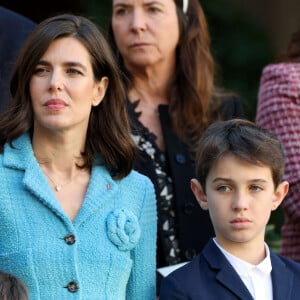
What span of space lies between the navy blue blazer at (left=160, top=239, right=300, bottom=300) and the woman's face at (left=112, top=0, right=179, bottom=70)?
133 centimetres

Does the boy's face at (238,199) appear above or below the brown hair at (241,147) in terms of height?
below

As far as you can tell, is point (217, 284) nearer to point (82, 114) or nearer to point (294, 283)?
point (294, 283)

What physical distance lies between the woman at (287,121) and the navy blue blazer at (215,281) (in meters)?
0.78

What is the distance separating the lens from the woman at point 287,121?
205 inches

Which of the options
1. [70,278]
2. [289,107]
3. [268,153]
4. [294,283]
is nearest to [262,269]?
[294,283]

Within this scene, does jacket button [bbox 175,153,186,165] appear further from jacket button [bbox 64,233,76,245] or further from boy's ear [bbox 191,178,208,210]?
jacket button [bbox 64,233,76,245]

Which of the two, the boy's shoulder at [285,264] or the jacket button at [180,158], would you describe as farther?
the jacket button at [180,158]

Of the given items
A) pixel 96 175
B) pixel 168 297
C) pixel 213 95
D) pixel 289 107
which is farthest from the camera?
pixel 213 95

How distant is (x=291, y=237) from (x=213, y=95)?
847mm

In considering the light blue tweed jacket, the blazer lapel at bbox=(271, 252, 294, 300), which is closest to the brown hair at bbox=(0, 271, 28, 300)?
the light blue tweed jacket

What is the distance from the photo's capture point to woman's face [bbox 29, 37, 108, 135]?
Answer: 14.6 feet

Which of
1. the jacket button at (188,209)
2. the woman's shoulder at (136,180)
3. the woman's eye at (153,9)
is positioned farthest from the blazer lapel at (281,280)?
the woman's eye at (153,9)

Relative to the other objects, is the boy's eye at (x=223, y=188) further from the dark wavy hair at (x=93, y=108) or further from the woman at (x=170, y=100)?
the woman at (x=170, y=100)

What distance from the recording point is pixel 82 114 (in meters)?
4.55
